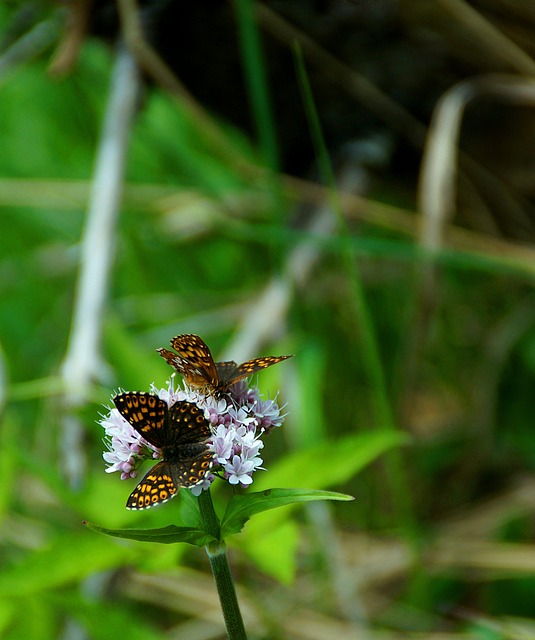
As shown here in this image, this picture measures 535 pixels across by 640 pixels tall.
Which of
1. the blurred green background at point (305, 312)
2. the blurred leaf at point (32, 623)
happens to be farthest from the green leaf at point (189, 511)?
the blurred leaf at point (32, 623)

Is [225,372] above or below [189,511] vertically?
above

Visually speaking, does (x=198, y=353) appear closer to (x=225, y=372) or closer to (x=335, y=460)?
(x=225, y=372)

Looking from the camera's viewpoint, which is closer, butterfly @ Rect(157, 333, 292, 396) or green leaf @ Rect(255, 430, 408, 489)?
butterfly @ Rect(157, 333, 292, 396)

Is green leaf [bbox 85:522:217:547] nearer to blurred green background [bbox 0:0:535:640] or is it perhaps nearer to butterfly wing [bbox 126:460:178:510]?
butterfly wing [bbox 126:460:178:510]

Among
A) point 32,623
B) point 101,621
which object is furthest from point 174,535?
point 32,623

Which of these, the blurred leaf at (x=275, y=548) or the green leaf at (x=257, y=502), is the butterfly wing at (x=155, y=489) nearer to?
the green leaf at (x=257, y=502)

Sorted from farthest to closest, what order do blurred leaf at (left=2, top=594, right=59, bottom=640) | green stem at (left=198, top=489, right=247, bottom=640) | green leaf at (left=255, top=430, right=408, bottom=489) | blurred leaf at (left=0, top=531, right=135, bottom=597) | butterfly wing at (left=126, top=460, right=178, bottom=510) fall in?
blurred leaf at (left=2, top=594, right=59, bottom=640)
green leaf at (left=255, top=430, right=408, bottom=489)
blurred leaf at (left=0, top=531, right=135, bottom=597)
green stem at (left=198, top=489, right=247, bottom=640)
butterfly wing at (left=126, top=460, right=178, bottom=510)

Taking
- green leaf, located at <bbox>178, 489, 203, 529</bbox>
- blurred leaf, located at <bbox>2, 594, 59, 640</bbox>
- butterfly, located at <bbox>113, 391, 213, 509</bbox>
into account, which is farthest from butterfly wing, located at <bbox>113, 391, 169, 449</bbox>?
blurred leaf, located at <bbox>2, 594, 59, 640</bbox>
